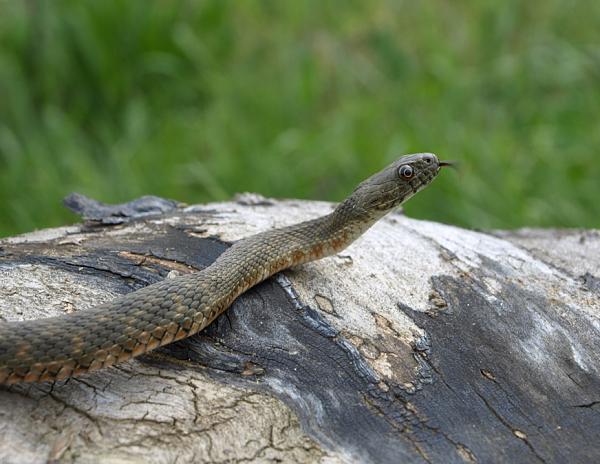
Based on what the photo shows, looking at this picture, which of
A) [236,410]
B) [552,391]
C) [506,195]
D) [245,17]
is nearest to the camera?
[236,410]

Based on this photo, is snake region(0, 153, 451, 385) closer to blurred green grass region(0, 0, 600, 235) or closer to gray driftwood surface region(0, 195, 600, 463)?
gray driftwood surface region(0, 195, 600, 463)

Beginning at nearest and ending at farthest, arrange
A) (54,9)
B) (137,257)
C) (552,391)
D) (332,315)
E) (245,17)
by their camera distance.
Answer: (552,391)
(332,315)
(137,257)
(54,9)
(245,17)

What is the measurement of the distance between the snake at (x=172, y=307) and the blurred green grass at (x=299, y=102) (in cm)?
310

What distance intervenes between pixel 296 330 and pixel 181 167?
168 inches

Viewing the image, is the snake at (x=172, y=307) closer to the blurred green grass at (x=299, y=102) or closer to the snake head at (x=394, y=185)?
the snake head at (x=394, y=185)

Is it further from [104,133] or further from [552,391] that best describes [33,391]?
[104,133]

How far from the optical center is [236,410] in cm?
287

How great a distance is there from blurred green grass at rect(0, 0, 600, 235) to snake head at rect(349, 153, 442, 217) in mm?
2808

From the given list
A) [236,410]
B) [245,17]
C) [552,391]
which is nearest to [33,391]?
[236,410]

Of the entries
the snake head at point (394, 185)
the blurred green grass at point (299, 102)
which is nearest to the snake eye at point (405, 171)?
the snake head at point (394, 185)

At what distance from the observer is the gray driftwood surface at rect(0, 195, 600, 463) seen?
2779 millimetres

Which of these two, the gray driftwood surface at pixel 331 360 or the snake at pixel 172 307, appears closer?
the gray driftwood surface at pixel 331 360

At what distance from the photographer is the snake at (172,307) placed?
9.67 feet

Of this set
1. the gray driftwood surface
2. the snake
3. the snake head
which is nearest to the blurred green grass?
the snake head
